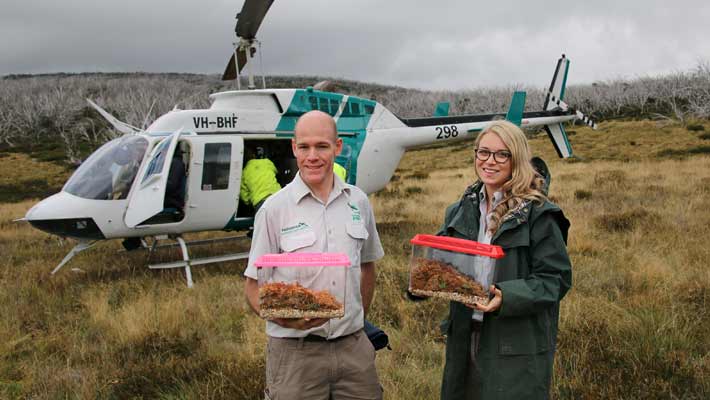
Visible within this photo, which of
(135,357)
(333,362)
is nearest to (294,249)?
(333,362)

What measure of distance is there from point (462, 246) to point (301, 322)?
0.70 metres

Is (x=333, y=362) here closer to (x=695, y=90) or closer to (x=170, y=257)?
(x=170, y=257)

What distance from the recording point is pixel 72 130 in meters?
53.4

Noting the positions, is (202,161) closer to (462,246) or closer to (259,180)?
(259,180)

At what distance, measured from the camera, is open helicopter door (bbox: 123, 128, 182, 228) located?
19.8 ft

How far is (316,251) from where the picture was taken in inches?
84.3

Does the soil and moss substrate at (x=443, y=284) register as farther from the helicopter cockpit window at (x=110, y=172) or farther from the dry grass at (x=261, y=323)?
the helicopter cockpit window at (x=110, y=172)

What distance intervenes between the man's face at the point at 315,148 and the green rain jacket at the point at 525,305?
2.54ft

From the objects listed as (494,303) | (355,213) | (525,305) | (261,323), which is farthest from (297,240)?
(261,323)

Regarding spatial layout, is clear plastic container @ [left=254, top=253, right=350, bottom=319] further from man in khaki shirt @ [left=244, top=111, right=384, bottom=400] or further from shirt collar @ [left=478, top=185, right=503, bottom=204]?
shirt collar @ [left=478, top=185, right=503, bottom=204]

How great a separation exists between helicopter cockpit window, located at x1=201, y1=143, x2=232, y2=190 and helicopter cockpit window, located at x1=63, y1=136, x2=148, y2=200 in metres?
0.77

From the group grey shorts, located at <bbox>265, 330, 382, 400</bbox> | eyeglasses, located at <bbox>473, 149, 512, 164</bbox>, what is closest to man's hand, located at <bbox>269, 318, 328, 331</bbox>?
grey shorts, located at <bbox>265, 330, 382, 400</bbox>

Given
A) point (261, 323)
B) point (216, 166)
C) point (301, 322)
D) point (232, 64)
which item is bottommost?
point (261, 323)

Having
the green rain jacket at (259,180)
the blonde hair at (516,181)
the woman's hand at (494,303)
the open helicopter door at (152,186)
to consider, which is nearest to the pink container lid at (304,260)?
the woman's hand at (494,303)
